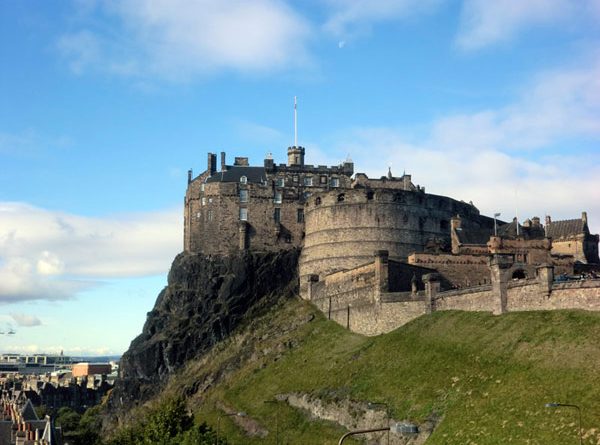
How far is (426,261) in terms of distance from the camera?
263 feet

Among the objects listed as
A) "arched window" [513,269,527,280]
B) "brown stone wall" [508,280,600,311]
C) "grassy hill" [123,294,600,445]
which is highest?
"arched window" [513,269,527,280]

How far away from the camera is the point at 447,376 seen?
177 ft

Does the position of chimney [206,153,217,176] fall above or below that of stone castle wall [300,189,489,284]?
above

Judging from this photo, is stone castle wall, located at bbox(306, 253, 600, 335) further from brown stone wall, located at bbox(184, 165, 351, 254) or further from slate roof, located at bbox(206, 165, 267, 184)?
slate roof, located at bbox(206, 165, 267, 184)

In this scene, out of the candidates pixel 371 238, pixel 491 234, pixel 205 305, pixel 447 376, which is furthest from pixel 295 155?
pixel 447 376

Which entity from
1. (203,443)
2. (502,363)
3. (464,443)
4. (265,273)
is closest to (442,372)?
(502,363)

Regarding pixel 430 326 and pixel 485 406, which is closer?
pixel 485 406

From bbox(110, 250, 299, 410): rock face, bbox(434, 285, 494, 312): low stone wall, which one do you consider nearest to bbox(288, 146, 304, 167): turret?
bbox(110, 250, 299, 410): rock face

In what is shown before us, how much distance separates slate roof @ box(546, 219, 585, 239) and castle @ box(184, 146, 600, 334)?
14 centimetres

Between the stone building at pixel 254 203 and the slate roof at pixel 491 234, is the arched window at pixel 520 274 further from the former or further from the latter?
the stone building at pixel 254 203

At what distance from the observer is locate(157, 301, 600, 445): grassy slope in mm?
44000

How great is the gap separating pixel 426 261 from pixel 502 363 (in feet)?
98.4

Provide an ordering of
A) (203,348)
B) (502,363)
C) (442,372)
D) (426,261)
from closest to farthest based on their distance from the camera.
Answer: (502,363) < (442,372) < (426,261) < (203,348)

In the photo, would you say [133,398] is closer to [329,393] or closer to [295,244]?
[295,244]
